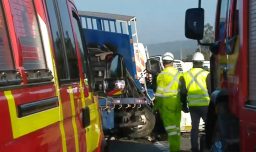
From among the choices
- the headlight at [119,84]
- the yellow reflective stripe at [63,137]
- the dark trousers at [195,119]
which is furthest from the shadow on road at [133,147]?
the yellow reflective stripe at [63,137]

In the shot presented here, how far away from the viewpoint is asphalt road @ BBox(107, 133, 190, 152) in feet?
35.2

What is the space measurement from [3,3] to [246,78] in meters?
1.67

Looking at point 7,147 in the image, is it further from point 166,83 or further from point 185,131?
point 185,131

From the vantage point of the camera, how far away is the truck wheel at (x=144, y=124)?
39.3 ft

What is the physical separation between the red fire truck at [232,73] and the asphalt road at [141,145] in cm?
514

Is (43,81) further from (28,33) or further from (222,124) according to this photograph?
(222,124)

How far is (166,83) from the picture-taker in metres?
9.43

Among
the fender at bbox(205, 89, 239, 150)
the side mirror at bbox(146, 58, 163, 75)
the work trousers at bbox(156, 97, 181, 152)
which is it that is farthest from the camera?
the side mirror at bbox(146, 58, 163, 75)

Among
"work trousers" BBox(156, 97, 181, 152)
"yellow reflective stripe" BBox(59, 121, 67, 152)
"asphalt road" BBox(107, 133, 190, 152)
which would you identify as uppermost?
"yellow reflective stripe" BBox(59, 121, 67, 152)

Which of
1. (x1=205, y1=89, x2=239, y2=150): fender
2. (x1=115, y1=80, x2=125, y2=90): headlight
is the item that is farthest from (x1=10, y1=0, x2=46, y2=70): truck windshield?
(x1=115, y1=80, x2=125, y2=90): headlight

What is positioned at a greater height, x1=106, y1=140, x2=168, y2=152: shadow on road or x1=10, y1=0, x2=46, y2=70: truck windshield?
x1=10, y1=0, x2=46, y2=70: truck windshield

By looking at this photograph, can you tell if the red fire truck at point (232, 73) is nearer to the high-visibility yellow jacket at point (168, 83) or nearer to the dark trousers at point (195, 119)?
the high-visibility yellow jacket at point (168, 83)

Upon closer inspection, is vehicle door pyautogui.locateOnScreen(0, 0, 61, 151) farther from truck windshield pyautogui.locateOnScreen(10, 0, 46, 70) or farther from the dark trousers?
the dark trousers

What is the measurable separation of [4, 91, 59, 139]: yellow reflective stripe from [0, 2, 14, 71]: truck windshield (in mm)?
198
